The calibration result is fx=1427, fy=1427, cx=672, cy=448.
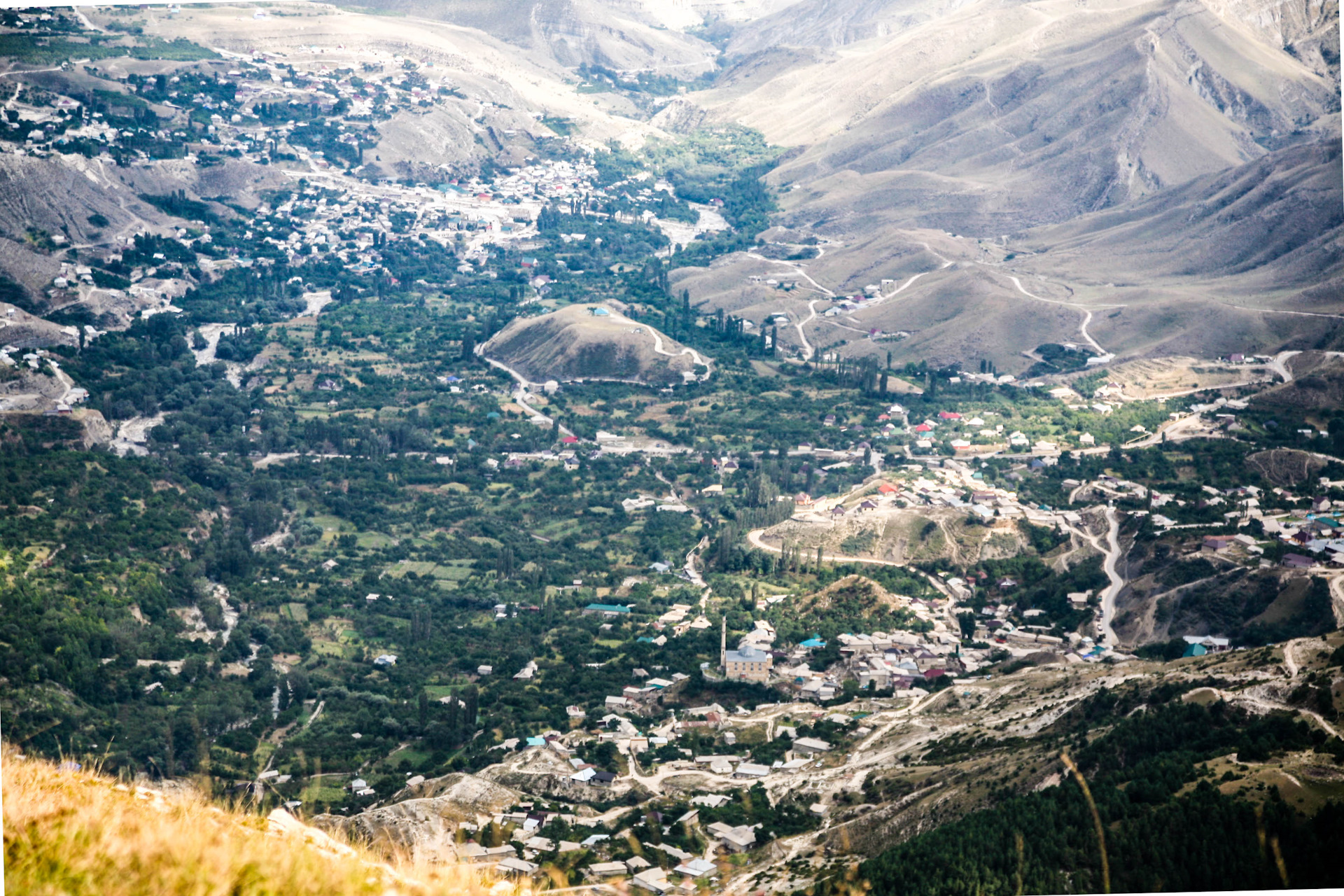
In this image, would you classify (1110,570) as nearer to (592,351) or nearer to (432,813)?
(432,813)

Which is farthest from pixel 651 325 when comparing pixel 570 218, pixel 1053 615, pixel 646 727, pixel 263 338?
pixel 646 727

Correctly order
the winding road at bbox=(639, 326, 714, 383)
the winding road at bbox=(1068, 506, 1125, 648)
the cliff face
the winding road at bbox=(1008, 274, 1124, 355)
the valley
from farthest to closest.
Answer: the winding road at bbox=(639, 326, 714, 383) < the winding road at bbox=(1008, 274, 1124, 355) < the winding road at bbox=(1068, 506, 1125, 648) < the valley < the cliff face

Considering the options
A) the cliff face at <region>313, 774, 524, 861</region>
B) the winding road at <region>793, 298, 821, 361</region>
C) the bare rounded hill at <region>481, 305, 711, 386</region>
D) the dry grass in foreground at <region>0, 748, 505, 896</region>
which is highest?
the winding road at <region>793, 298, 821, 361</region>

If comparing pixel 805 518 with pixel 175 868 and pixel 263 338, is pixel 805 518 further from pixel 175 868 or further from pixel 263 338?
pixel 175 868

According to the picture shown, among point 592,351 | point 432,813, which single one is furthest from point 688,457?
point 432,813

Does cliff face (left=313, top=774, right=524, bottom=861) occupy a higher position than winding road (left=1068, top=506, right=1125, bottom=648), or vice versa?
winding road (left=1068, top=506, right=1125, bottom=648)

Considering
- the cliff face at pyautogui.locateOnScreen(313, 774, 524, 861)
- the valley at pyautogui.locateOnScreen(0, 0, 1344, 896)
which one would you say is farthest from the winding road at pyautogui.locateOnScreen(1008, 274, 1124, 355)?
the cliff face at pyautogui.locateOnScreen(313, 774, 524, 861)

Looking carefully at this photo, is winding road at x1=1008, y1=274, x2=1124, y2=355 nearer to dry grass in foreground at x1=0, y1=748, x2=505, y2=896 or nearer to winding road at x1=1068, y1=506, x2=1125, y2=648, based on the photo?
winding road at x1=1068, y1=506, x2=1125, y2=648
